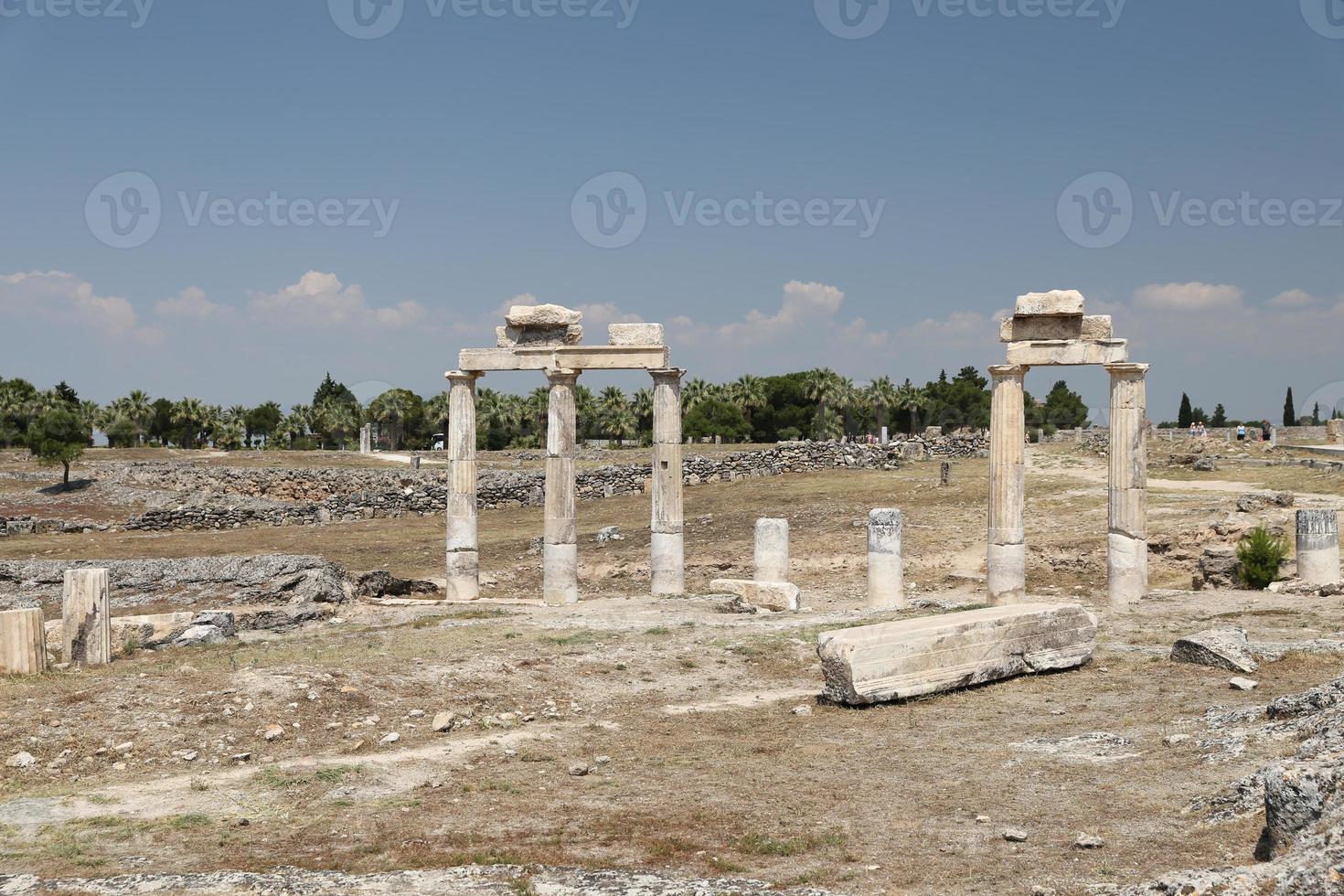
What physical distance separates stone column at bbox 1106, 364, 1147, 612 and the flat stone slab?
6453 millimetres

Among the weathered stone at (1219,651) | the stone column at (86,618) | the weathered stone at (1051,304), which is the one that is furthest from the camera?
the weathered stone at (1051,304)

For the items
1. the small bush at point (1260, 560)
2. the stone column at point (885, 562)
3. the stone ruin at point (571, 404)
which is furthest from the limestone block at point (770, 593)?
the small bush at point (1260, 560)

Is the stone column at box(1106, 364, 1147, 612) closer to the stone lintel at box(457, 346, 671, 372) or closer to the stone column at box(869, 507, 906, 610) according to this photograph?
the stone column at box(869, 507, 906, 610)

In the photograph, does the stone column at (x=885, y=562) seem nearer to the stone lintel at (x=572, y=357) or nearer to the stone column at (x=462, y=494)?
the stone lintel at (x=572, y=357)

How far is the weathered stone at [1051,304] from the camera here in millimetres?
21984

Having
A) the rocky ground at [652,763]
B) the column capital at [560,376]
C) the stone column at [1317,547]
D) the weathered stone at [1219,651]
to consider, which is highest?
the column capital at [560,376]

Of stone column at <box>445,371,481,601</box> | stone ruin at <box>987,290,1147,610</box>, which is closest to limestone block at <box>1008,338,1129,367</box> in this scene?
stone ruin at <box>987,290,1147,610</box>

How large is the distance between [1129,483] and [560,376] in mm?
11730

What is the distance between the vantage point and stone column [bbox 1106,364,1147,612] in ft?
72.7

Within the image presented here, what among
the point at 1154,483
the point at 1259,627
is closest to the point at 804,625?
the point at 1259,627

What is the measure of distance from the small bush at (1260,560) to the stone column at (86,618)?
2159 cm

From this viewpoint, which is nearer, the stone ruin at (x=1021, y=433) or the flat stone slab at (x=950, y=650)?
the flat stone slab at (x=950, y=650)

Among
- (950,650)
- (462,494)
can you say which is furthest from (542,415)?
(950,650)

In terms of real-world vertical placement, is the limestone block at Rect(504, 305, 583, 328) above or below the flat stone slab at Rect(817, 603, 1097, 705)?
above
